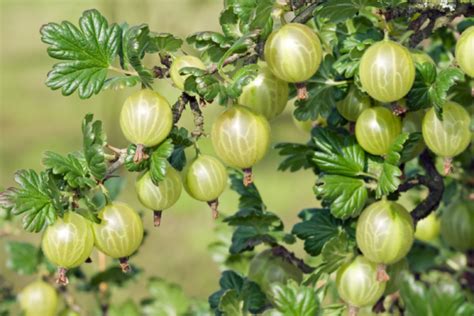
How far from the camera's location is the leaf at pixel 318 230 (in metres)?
1.27

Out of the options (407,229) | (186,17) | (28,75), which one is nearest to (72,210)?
(407,229)

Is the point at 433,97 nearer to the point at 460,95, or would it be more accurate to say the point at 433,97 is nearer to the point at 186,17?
the point at 460,95

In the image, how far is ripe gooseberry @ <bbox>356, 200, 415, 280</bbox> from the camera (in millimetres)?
1136

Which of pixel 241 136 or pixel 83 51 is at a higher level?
pixel 83 51

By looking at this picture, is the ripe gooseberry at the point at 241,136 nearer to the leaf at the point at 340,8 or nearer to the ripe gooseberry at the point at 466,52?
the leaf at the point at 340,8

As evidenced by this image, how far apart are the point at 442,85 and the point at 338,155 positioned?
223 millimetres

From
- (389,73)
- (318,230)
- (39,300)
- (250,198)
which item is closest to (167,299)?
(39,300)

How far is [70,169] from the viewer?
1055 mm

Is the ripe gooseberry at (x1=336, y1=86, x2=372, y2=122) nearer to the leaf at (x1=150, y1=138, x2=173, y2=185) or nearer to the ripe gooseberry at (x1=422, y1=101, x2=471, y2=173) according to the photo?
the ripe gooseberry at (x1=422, y1=101, x2=471, y2=173)

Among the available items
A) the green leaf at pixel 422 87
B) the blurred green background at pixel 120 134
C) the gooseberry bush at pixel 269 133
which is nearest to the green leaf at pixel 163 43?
the gooseberry bush at pixel 269 133

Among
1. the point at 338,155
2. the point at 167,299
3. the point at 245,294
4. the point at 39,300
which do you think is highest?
the point at 338,155

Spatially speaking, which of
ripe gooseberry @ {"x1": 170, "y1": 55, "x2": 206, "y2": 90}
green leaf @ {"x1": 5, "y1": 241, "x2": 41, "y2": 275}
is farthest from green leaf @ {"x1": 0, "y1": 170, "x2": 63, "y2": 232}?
green leaf @ {"x1": 5, "y1": 241, "x2": 41, "y2": 275}

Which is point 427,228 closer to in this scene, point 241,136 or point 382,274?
point 382,274

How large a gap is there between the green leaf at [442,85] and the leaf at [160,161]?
0.37 meters
